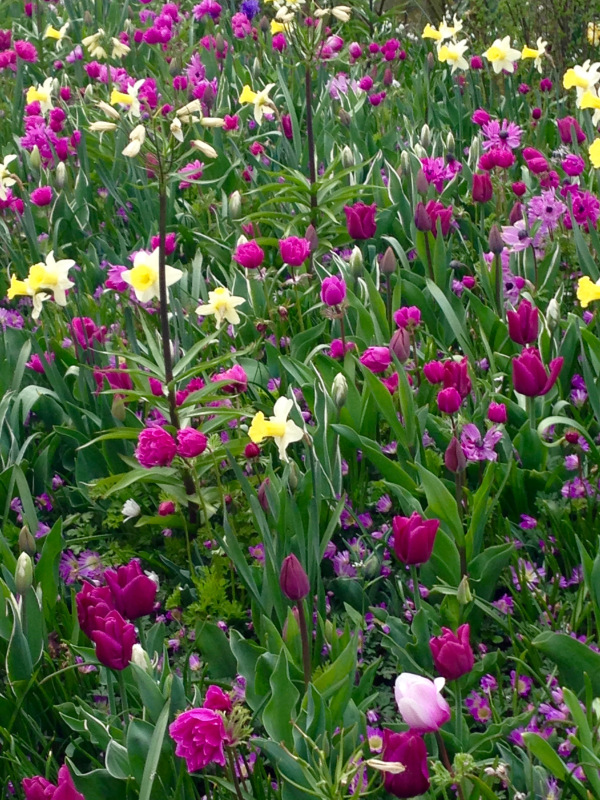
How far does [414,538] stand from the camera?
48.7 inches

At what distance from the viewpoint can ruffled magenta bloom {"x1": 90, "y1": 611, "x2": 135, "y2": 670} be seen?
45.4 inches

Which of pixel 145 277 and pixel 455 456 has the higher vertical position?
pixel 145 277

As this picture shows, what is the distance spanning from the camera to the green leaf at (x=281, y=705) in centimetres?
114

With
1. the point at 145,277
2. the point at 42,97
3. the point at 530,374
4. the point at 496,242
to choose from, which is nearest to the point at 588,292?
the point at 530,374

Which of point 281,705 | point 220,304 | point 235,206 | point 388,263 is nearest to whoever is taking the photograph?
point 281,705

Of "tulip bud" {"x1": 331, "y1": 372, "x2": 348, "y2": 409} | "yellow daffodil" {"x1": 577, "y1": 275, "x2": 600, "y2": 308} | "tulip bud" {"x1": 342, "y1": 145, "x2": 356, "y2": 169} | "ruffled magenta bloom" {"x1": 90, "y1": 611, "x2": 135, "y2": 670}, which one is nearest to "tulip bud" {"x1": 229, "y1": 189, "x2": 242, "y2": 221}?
"tulip bud" {"x1": 342, "y1": 145, "x2": 356, "y2": 169}

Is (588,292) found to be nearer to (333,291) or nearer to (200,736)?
(333,291)

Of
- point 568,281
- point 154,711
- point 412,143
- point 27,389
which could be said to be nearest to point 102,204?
point 412,143

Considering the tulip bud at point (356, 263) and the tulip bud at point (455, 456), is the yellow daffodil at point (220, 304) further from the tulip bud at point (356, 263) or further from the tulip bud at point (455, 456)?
the tulip bud at point (455, 456)

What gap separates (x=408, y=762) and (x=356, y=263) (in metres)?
1.47

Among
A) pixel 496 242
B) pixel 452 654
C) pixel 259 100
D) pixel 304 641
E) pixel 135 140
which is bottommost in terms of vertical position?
pixel 304 641

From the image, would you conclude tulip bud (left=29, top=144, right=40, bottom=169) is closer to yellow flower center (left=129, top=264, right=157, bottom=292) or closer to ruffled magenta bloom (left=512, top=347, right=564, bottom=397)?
yellow flower center (left=129, top=264, right=157, bottom=292)

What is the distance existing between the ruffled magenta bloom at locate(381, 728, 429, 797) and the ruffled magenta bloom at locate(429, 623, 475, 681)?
9 cm

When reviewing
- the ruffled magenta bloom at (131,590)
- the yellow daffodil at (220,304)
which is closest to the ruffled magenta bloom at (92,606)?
the ruffled magenta bloom at (131,590)
